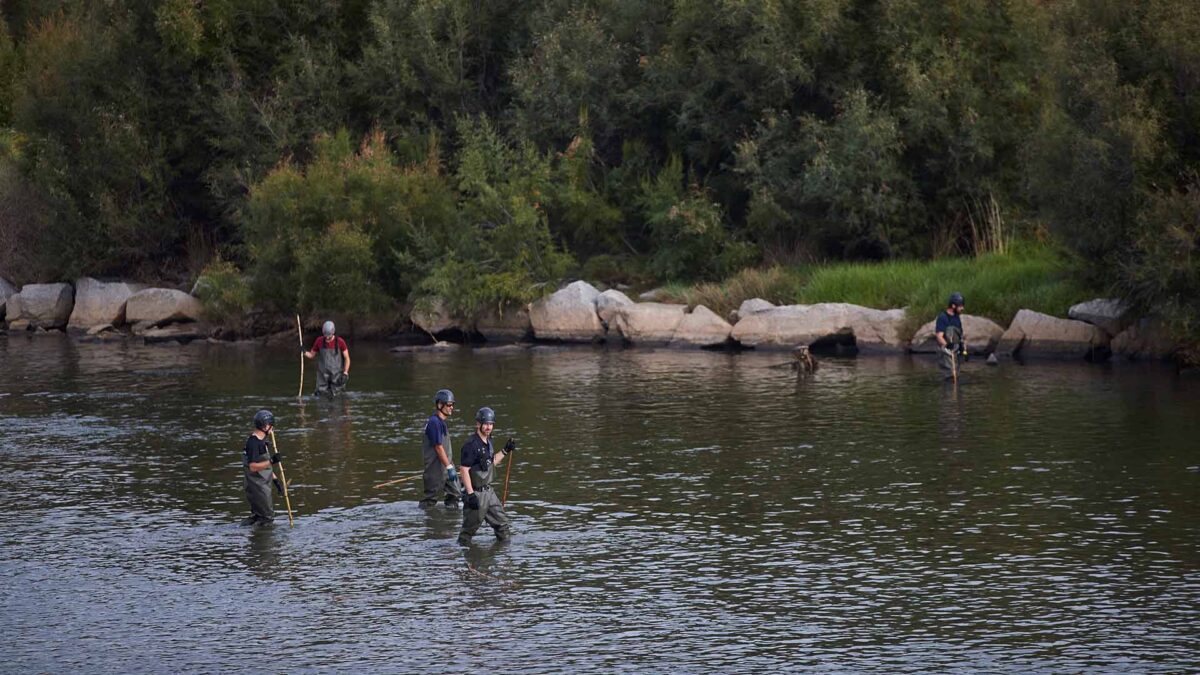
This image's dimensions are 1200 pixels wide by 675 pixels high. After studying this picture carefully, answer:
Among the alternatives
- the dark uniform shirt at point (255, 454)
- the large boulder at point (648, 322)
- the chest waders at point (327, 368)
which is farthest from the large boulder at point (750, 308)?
the dark uniform shirt at point (255, 454)

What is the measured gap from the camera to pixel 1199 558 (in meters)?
20.8

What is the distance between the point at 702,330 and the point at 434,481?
76.0 feet

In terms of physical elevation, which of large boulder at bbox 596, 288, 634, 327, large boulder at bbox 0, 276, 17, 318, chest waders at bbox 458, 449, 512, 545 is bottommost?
chest waders at bbox 458, 449, 512, 545

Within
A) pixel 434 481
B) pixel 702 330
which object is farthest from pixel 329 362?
pixel 702 330

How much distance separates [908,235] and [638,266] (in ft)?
31.4

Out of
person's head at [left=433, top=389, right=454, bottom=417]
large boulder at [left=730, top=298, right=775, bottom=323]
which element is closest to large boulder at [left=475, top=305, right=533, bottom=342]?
large boulder at [left=730, top=298, right=775, bottom=323]

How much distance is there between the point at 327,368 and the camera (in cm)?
3675

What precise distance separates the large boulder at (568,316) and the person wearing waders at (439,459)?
2392 centimetres

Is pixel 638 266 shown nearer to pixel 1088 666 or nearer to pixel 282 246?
pixel 282 246

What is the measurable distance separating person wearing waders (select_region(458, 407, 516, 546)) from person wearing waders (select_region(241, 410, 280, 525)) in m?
3.25

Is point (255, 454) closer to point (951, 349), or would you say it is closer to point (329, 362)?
point (329, 362)

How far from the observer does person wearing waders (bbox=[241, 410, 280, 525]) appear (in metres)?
23.4

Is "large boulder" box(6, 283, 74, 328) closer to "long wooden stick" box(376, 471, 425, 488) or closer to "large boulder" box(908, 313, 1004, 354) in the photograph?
"large boulder" box(908, 313, 1004, 354)

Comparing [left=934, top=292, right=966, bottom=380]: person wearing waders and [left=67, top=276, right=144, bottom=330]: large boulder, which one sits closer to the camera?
[left=934, top=292, right=966, bottom=380]: person wearing waders
